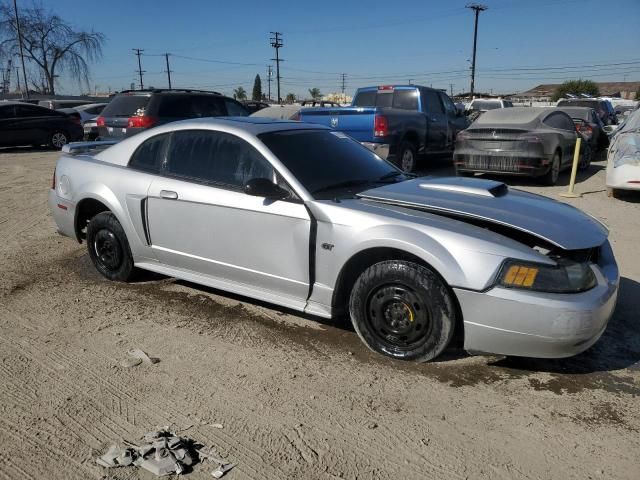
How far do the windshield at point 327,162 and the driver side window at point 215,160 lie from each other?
0.17m

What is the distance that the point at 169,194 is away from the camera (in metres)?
4.33

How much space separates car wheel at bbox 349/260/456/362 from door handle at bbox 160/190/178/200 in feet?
5.47

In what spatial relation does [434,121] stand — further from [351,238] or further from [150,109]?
[351,238]

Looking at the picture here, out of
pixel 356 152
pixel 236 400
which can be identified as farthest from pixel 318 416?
pixel 356 152

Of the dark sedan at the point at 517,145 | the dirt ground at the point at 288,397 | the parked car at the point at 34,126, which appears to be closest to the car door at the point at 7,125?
the parked car at the point at 34,126

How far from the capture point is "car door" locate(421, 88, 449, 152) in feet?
39.0

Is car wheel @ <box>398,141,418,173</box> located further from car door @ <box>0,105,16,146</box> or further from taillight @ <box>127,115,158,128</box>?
car door @ <box>0,105,16,146</box>

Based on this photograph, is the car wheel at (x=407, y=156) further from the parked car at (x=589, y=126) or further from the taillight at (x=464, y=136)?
the parked car at (x=589, y=126)

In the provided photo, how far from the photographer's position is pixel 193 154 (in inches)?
173

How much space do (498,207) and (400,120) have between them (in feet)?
23.7

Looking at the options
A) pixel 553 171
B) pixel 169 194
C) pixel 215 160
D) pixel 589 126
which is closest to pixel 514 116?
pixel 553 171

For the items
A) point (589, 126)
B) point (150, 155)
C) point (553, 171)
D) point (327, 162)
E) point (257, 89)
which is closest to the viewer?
→ point (327, 162)

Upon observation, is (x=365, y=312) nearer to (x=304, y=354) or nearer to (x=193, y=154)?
(x=304, y=354)

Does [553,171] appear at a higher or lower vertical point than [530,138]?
lower
